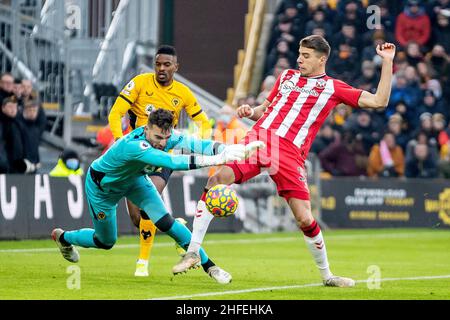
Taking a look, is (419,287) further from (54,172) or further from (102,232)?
(54,172)

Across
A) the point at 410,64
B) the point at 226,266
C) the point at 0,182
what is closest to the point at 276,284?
the point at 226,266

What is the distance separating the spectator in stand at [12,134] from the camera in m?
20.0

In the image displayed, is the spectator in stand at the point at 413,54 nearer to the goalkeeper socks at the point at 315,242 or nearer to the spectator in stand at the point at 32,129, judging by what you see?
the spectator in stand at the point at 32,129

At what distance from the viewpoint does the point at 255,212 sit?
23.6 m

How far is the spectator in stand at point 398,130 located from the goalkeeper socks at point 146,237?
13398mm

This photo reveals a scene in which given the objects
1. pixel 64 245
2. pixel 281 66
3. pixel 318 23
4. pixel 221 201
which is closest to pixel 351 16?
pixel 318 23

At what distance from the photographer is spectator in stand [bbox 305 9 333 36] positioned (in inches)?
1020

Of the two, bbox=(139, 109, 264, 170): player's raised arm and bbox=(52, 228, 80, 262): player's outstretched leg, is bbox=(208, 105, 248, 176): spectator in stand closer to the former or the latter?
bbox=(52, 228, 80, 262): player's outstretched leg

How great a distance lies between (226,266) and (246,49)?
14030 millimetres

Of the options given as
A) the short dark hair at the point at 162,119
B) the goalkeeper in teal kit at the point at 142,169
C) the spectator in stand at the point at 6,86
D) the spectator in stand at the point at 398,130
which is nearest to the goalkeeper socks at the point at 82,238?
the goalkeeper in teal kit at the point at 142,169

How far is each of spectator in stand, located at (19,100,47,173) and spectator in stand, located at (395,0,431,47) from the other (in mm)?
9921

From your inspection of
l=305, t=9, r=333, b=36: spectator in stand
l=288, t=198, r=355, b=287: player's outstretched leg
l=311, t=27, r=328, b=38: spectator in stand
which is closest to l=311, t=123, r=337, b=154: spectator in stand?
l=311, t=27, r=328, b=38: spectator in stand

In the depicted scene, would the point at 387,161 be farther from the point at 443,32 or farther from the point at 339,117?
the point at 443,32

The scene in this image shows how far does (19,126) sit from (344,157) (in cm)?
819
